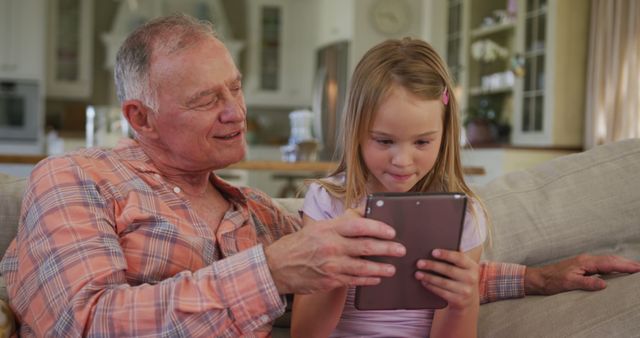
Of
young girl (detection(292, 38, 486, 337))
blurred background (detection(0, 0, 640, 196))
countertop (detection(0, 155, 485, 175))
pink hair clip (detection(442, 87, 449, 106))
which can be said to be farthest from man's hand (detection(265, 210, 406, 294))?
blurred background (detection(0, 0, 640, 196))

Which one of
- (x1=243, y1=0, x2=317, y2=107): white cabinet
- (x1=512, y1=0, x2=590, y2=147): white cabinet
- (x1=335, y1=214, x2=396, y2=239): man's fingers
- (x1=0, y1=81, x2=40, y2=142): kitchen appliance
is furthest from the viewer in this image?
(x1=243, y1=0, x2=317, y2=107): white cabinet

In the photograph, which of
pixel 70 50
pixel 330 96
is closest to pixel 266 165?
pixel 330 96

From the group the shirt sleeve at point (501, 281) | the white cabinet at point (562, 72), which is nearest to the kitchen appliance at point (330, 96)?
the white cabinet at point (562, 72)

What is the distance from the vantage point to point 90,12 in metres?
7.74

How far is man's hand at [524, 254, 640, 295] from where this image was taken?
4.63 feet

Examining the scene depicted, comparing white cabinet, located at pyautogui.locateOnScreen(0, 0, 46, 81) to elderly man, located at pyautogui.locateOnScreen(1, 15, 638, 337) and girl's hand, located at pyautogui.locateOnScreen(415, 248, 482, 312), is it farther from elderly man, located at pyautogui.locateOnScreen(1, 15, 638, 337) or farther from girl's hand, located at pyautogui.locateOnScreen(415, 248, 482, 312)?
girl's hand, located at pyautogui.locateOnScreen(415, 248, 482, 312)

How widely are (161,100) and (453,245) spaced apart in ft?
2.02

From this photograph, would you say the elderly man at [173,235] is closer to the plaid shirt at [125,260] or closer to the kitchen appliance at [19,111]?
the plaid shirt at [125,260]

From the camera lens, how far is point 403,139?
50.4 inches

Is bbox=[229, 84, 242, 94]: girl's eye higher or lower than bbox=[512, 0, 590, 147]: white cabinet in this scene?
lower

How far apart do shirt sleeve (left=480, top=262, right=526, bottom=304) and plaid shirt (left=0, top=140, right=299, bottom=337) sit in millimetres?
485

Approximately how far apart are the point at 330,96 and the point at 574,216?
227 inches

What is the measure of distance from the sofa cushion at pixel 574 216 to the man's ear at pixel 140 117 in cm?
79

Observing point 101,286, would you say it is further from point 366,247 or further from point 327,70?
point 327,70
